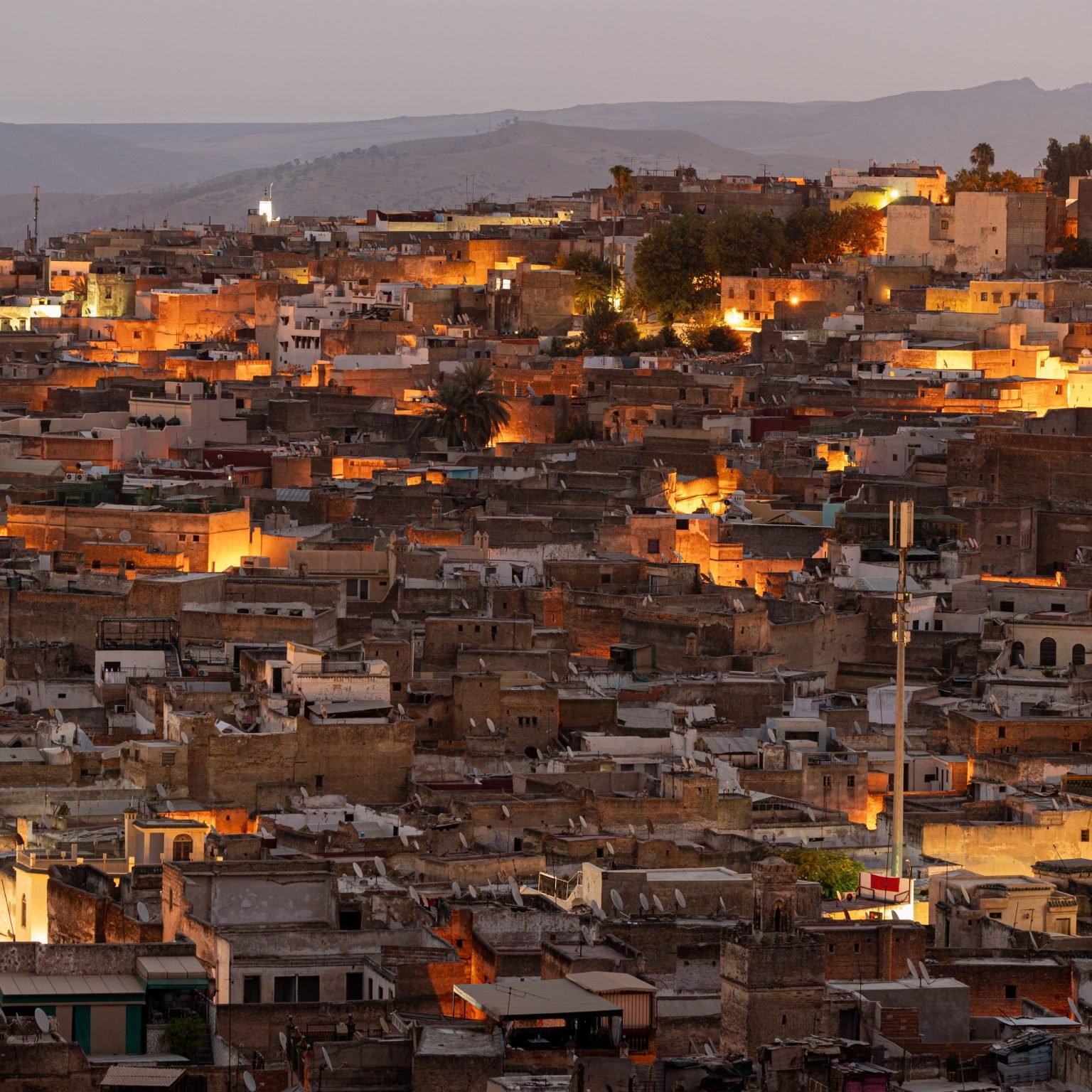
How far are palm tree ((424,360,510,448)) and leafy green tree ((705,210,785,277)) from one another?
39.2 ft

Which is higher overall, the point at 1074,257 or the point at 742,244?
the point at 742,244

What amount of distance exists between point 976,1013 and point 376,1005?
4230 millimetres

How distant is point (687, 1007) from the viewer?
2005cm

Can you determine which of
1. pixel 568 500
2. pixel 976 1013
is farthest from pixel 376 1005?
pixel 568 500

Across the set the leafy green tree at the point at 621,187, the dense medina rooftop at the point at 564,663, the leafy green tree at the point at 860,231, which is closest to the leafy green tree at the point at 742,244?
the dense medina rooftop at the point at 564,663

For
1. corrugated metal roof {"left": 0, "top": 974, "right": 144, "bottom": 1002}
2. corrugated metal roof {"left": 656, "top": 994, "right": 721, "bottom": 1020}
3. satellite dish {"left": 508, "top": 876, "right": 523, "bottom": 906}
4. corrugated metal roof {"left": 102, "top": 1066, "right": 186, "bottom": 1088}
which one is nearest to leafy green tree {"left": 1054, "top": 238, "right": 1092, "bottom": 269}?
satellite dish {"left": 508, "top": 876, "right": 523, "bottom": 906}

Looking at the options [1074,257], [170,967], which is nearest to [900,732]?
[170,967]

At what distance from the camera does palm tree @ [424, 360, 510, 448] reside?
160 ft

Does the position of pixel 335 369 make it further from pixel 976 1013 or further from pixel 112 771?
pixel 976 1013

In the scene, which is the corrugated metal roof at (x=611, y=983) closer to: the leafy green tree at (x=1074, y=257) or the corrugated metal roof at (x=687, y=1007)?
the corrugated metal roof at (x=687, y=1007)

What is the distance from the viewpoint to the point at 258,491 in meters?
43.1

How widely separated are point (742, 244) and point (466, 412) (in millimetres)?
14172

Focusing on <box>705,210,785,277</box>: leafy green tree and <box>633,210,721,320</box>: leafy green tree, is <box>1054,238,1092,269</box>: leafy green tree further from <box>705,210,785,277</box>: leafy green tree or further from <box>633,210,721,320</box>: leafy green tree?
<box>633,210,721,320</box>: leafy green tree

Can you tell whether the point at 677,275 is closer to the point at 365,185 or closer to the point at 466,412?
the point at 466,412
